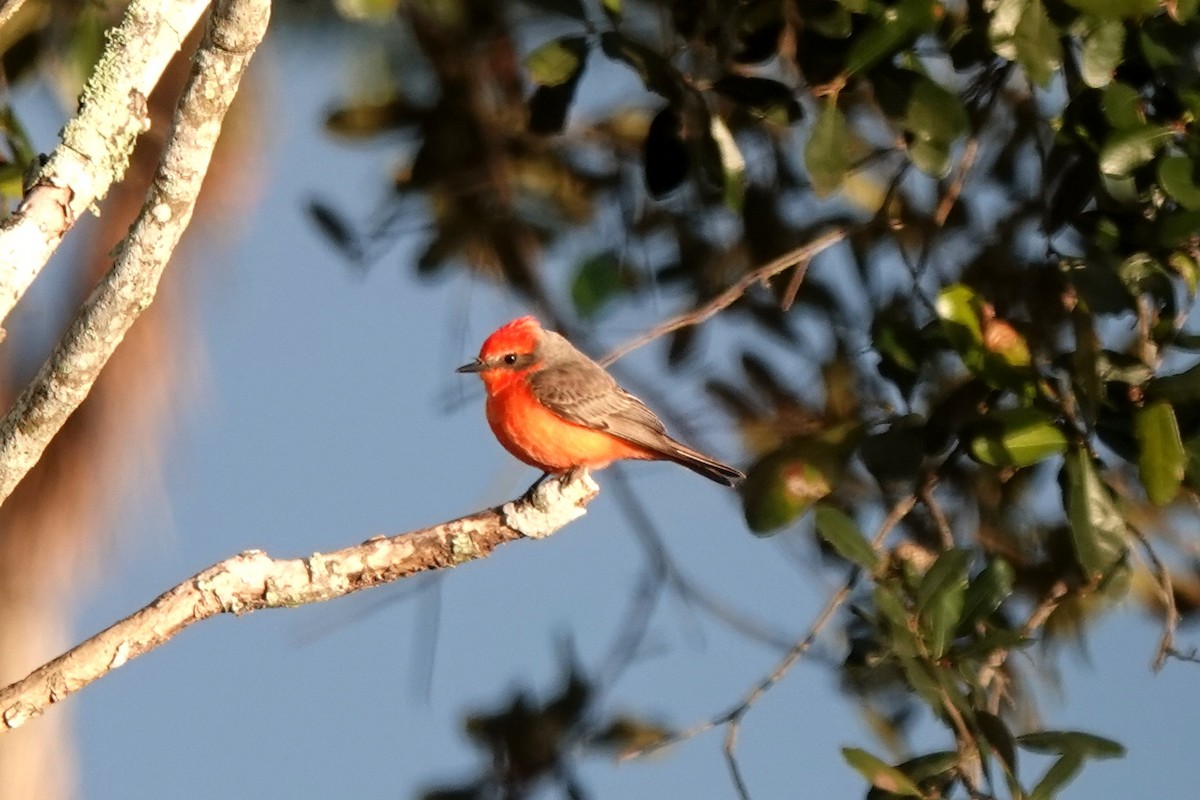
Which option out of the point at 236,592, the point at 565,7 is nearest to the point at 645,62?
the point at 565,7

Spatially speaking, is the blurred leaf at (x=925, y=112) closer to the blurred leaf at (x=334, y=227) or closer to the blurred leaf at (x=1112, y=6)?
the blurred leaf at (x=1112, y=6)

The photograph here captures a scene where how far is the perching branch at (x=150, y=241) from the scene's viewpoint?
2.31 m

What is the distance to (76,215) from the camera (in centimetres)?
238

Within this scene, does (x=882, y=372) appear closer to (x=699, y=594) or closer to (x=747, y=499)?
(x=747, y=499)

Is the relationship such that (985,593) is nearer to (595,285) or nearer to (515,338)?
(595,285)

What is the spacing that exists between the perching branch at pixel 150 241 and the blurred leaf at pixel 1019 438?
1.34 metres

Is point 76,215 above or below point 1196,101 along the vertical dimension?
above

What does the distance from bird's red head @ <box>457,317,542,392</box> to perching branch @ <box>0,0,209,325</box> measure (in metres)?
1.16

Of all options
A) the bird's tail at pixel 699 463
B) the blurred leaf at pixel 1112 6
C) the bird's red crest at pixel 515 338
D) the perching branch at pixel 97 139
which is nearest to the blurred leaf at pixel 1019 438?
the blurred leaf at pixel 1112 6

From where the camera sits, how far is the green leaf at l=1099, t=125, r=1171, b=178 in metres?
2.47

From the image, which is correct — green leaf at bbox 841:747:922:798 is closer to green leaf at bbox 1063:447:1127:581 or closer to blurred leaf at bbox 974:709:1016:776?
blurred leaf at bbox 974:709:1016:776

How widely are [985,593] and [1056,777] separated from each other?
305 mm

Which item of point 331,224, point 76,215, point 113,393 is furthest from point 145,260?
point 113,393

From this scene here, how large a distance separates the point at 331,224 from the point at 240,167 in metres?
0.97
